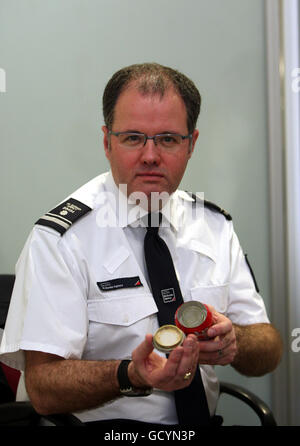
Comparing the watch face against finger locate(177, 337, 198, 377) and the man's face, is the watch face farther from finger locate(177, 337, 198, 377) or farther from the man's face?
the man's face

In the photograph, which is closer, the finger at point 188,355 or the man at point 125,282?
the finger at point 188,355

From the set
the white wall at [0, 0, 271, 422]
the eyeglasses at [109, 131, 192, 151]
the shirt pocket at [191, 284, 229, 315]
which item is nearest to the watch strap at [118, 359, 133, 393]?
the shirt pocket at [191, 284, 229, 315]

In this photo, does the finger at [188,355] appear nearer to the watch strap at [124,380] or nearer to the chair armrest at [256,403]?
the watch strap at [124,380]

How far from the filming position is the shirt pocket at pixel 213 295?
1367 millimetres

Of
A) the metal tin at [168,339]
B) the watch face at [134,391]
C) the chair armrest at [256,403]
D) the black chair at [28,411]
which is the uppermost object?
the metal tin at [168,339]

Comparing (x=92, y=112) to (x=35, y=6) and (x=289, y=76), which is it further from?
(x=289, y=76)

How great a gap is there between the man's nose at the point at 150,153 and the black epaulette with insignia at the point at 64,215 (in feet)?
0.69

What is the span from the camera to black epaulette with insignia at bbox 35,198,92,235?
4.10ft

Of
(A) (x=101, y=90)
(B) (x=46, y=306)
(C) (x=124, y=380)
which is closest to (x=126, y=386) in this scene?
(C) (x=124, y=380)

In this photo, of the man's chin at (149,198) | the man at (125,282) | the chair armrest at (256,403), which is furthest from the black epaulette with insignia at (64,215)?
the chair armrest at (256,403)

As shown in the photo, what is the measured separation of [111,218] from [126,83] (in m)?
0.38

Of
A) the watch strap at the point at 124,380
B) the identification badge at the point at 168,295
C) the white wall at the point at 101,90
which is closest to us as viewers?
the watch strap at the point at 124,380

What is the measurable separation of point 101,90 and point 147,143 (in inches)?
27.2

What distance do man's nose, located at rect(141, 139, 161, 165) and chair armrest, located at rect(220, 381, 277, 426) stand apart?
722 mm
